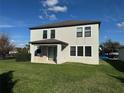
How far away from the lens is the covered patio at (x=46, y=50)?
2522 centimetres

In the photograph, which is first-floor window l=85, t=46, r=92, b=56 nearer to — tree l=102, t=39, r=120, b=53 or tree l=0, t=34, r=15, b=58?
tree l=0, t=34, r=15, b=58

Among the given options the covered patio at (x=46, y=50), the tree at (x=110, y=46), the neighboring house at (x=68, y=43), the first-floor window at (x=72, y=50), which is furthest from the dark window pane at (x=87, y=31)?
the tree at (x=110, y=46)

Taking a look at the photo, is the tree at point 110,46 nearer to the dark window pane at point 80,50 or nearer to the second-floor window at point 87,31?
the dark window pane at point 80,50

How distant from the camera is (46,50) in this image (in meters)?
28.0

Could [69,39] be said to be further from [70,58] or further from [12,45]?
[12,45]

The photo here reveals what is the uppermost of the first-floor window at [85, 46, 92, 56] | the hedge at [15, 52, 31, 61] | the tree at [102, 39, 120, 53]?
the tree at [102, 39, 120, 53]

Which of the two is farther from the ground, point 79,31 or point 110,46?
point 79,31

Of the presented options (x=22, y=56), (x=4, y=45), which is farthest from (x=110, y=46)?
(x=22, y=56)

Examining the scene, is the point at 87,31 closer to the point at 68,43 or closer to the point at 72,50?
the point at 68,43

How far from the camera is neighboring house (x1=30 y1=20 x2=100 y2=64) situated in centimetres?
2402

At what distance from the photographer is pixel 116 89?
29.0 ft

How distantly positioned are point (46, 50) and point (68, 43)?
4.26 m

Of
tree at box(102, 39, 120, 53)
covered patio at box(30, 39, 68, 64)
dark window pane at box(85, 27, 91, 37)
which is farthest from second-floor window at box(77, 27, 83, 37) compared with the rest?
tree at box(102, 39, 120, 53)

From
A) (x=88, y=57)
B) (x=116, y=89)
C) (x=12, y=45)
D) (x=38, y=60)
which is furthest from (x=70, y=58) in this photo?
(x=12, y=45)
